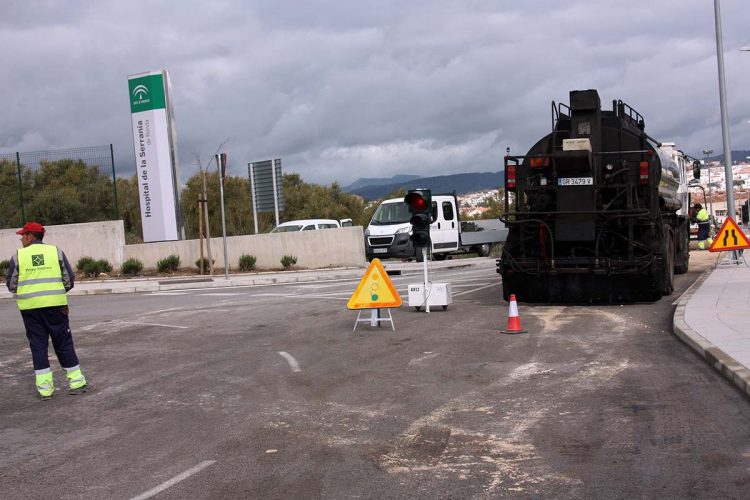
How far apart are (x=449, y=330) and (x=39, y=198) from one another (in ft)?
78.9

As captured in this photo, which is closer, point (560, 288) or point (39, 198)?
point (560, 288)

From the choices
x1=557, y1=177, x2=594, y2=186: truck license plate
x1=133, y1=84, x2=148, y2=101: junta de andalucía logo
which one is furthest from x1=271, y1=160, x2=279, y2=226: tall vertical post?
x1=557, y1=177, x2=594, y2=186: truck license plate

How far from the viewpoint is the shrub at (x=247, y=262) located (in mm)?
30812

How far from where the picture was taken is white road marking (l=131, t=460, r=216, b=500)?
5.62m

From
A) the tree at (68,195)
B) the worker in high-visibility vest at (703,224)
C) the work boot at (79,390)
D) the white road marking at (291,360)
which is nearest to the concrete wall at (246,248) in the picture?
the tree at (68,195)

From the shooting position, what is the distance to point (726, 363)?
8812mm

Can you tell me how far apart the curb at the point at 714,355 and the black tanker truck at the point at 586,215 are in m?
2.47

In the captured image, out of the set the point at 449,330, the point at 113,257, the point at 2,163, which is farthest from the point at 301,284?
the point at 2,163

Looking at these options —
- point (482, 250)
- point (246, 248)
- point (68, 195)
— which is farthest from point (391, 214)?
point (68, 195)

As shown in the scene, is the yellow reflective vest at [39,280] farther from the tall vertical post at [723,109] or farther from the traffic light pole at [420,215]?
the tall vertical post at [723,109]

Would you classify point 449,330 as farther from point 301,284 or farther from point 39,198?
point 39,198

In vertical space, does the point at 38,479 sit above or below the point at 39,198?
below

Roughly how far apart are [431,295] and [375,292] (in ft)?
7.46

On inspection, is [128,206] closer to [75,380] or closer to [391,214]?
[391,214]
